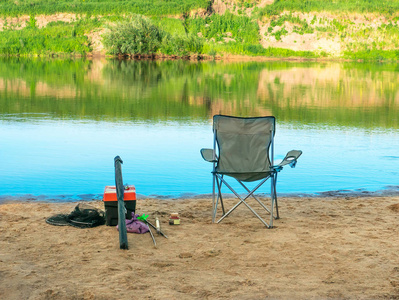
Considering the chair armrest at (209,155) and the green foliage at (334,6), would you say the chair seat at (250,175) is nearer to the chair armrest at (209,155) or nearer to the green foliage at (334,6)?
the chair armrest at (209,155)

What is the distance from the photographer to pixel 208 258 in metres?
4.46

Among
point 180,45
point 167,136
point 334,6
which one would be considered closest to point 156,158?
point 167,136

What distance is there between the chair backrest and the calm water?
149 cm

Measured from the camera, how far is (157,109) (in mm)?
15492

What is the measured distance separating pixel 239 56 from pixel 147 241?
60598 mm

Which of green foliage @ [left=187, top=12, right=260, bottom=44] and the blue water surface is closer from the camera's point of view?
the blue water surface

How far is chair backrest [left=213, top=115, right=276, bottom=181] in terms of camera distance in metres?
5.74

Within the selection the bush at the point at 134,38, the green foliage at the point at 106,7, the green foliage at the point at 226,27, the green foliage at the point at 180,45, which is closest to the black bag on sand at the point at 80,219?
the bush at the point at 134,38

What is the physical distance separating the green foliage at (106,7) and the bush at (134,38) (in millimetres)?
15241

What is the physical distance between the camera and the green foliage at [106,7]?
74250 millimetres

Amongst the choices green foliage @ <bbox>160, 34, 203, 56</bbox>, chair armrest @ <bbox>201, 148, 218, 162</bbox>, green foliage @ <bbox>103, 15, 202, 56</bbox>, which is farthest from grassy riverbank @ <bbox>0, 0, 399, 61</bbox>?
chair armrest @ <bbox>201, 148, 218, 162</bbox>

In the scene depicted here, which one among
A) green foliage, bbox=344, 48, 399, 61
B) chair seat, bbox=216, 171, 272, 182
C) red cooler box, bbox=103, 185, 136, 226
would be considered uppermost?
green foliage, bbox=344, 48, 399, 61

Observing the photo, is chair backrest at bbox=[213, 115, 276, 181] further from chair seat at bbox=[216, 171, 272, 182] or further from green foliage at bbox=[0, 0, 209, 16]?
green foliage at bbox=[0, 0, 209, 16]

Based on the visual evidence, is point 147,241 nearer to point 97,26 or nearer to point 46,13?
point 97,26
